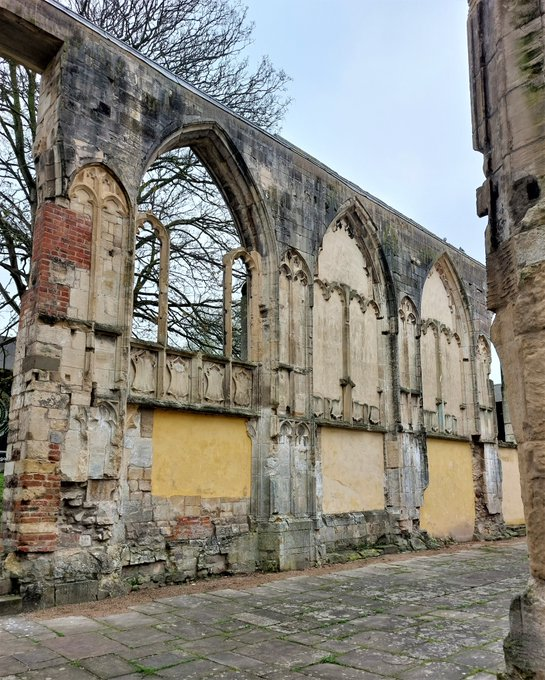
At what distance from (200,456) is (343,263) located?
203 inches

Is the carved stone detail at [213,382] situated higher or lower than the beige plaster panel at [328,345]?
lower

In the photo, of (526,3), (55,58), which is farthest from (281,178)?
(526,3)

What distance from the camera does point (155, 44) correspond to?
562 inches

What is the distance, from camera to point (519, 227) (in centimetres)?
273

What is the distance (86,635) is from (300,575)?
13.9 ft

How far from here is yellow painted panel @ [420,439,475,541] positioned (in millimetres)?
13492

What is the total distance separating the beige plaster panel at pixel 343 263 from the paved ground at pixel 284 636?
5.73 meters

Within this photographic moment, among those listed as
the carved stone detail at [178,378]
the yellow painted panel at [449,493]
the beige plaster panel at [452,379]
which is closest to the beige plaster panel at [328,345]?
the carved stone detail at [178,378]

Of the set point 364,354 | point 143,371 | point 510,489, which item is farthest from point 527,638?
point 510,489

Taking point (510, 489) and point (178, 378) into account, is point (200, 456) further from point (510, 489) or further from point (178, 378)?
point (510, 489)

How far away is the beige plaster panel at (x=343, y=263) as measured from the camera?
11945 mm

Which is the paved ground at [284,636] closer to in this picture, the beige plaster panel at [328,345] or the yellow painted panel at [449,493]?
the beige plaster panel at [328,345]

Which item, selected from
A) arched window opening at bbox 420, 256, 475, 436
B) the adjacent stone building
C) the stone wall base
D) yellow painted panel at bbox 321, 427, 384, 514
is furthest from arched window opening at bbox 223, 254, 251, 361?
the stone wall base

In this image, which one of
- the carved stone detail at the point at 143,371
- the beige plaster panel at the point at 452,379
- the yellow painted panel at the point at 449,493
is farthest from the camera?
the beige plaster panel at the point at 452,379
